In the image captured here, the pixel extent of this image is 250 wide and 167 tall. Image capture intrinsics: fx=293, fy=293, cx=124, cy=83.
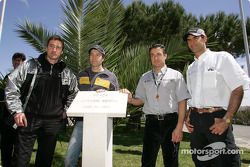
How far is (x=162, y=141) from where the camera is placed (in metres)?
3.37

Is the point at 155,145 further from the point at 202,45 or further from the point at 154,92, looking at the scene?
the point at 202,45

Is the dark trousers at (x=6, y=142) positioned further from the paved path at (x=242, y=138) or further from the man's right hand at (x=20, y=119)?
the paved path at (x=242, y=138)

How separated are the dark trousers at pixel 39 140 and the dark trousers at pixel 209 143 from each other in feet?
4.97

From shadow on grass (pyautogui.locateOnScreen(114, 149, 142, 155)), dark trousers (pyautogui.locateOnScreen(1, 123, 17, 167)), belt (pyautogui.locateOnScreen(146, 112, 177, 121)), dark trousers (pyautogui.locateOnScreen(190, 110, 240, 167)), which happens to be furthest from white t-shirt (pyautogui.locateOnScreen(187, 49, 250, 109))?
shadow on grass (pyautogui.locateOnScreen(114, 149, 142, 155))

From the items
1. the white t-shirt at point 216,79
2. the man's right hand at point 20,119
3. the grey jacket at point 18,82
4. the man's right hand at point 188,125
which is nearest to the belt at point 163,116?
the man's right hand at point 188,125

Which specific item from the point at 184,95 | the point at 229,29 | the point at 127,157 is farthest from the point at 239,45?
the point at 184,95

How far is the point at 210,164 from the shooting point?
3088 millimetres

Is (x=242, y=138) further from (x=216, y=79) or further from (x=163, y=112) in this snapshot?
(x=216, y=79)

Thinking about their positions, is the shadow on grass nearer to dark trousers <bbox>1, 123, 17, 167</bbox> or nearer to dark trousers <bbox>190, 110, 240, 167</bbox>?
dark trousers <bbox>1, 123, 17, 167</bbox>

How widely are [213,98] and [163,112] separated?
2.16 feet

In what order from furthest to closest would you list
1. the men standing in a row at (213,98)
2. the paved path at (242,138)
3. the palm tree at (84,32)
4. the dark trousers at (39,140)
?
1. the paved path at (242,138)
2. the palm tree at (84,32)
3. the dark trousers at (39,140)
4. the men standing in a row at (213,98)

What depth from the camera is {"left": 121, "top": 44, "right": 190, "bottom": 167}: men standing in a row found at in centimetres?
336

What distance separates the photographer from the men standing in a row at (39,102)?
317 centimetres

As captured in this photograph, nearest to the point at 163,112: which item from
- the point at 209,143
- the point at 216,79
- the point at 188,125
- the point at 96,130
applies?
the point at 188,125
